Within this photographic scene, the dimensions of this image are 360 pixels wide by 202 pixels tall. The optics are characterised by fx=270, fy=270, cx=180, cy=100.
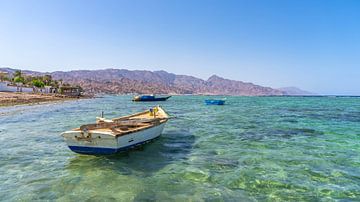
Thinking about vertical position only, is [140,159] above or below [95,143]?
below

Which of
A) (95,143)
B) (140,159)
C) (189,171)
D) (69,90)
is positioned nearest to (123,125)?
(140,159)

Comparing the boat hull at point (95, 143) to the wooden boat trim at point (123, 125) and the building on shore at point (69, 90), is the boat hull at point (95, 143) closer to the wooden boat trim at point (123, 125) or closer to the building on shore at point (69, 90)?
the wooden boat trim at point (123, 125)

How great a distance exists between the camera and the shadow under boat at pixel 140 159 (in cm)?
1111

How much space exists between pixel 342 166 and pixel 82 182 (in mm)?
10651

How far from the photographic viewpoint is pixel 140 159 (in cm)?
1256

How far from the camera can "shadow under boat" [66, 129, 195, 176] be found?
1111 cm

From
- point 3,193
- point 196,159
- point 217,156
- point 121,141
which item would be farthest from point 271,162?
point 3,193

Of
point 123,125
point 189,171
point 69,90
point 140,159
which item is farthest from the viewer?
point 69,90

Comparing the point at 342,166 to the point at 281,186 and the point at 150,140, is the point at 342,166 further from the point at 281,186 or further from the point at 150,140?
the point at 150,140

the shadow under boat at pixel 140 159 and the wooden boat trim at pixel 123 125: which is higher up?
the wooden boat trim at pixel 123 125

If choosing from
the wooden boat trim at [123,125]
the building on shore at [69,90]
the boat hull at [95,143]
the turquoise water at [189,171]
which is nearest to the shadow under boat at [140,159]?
the turquoise water at [189,171]

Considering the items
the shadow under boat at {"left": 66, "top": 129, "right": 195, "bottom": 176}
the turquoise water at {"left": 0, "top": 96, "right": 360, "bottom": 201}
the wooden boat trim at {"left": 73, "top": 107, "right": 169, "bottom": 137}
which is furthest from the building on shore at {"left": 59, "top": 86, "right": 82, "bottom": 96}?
the shadow under boat at {"left": 66, "top": 129, "right": 195, "bottom": 176}

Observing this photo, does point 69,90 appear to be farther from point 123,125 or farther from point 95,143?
point 95,143

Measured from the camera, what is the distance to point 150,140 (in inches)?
628
